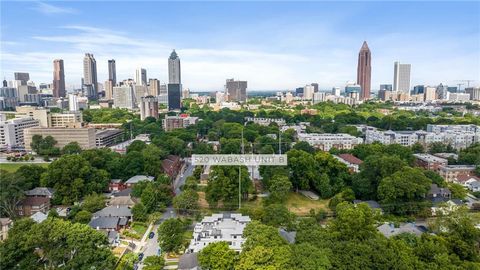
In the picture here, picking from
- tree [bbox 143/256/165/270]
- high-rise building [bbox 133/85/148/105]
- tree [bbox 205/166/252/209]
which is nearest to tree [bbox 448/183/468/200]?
tree [bbox 205/166/252/209]

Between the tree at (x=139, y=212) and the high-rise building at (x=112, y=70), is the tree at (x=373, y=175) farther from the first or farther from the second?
the high-rise building at (x=112, y=70)

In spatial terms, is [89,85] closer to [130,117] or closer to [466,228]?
[130,117]

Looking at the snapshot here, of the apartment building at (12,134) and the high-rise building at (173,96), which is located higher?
the high-rise building at (173,96)

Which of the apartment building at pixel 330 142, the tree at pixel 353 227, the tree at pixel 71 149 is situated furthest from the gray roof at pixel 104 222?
the apartment building at pixel 330 142

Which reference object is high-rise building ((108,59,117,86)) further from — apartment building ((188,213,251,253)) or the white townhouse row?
apartment building ((188,213,251,253))

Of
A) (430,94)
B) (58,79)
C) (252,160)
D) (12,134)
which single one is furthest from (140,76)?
(252,160)

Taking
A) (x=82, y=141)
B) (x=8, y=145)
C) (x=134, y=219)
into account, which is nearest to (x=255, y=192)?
(x=134, y=219)

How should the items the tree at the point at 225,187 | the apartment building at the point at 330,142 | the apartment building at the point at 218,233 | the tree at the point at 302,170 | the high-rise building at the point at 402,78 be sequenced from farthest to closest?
the high-rise building at the point at 402,78, the apartment building at the point at 330,142, the tree at the point at 302,170, the tree at the point at 225,187, the apartment building at the point at 218,233
